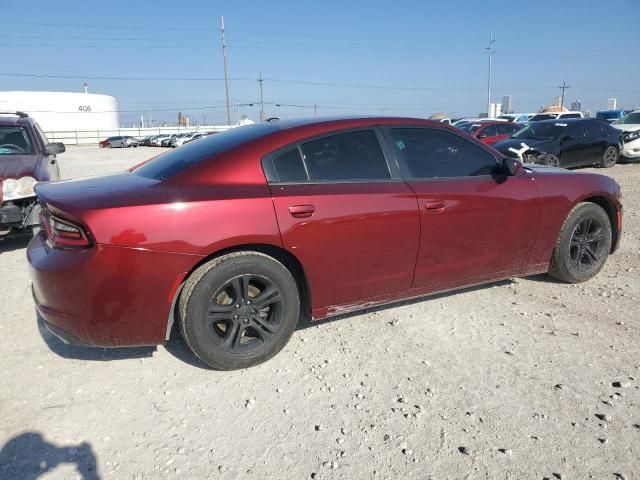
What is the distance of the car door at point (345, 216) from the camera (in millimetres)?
2957

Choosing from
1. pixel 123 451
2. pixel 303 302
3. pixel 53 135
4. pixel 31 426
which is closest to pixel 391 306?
pixel 303 302

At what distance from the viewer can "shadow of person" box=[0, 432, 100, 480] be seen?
213cm

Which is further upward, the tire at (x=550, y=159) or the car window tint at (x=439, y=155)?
the car window tint at (x=439, y=155)

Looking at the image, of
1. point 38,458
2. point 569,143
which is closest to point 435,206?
point 38,458

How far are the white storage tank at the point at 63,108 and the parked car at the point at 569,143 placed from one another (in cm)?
6924

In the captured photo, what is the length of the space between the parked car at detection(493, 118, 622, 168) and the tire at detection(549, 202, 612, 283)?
25.2ft

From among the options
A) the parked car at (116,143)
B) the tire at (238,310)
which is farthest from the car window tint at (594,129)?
the parked car at (116,143)

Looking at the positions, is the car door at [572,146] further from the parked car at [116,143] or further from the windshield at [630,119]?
the parked car at [116,143]

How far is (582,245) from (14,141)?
6955mm

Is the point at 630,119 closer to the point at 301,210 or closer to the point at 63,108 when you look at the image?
the point at 301,210

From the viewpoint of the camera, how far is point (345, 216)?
9.98 ft

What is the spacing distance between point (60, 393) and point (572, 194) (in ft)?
13.2

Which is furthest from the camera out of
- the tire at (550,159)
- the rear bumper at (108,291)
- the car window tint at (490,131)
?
the car window tint at (490,131)

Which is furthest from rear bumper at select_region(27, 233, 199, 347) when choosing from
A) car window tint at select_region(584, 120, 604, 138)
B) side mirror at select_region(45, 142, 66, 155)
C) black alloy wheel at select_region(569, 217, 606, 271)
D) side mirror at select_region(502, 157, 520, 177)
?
car window tint at select_region(584, 120, 604, 138)
